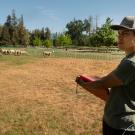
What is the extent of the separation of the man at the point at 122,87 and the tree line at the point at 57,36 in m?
44.2

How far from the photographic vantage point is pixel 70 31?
11106 cm

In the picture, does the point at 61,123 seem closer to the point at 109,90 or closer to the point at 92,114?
the point at 92,114

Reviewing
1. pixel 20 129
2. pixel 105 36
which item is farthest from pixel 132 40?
pixel 105 36

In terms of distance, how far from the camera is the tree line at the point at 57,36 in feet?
202

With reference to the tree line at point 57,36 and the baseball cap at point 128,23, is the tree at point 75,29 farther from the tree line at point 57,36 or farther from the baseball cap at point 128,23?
the baseball cap at point 128,23

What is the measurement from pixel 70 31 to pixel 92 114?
10364 centimetres

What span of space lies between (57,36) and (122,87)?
296 ft

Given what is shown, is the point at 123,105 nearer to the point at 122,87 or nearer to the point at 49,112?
the point at 122,87

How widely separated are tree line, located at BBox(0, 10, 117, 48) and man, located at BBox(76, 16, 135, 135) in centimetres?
4419

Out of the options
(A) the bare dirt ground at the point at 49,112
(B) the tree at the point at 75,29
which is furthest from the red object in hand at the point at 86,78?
(B) the tree at the point at 75,29

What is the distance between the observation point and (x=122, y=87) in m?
2.68

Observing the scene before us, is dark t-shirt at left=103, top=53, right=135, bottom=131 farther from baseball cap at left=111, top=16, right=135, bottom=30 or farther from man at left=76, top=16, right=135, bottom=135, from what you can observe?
baseball cap at left=111, top=16, right=135, bottom=30

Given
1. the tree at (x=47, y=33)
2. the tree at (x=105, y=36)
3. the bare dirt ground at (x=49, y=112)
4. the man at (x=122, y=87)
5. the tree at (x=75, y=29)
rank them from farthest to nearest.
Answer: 1. the tree at (x=75, y=29)
2. the tree at (x=47, y=33)
3. the tree at (x=105, y=36)
4. the bare dirt ground at (x=49, y=112)
5. the man at (x=122, y=87)

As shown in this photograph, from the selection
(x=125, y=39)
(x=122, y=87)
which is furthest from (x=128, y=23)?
(x=122, y=87)
